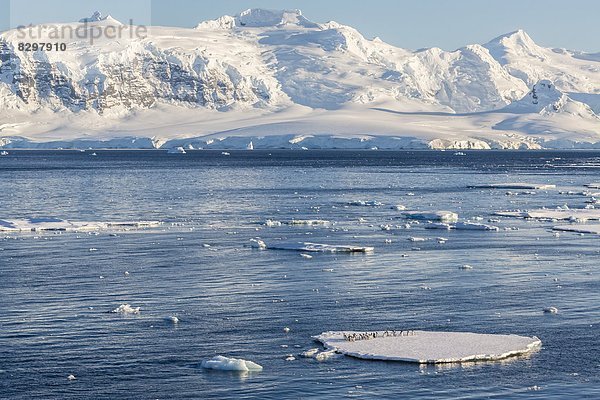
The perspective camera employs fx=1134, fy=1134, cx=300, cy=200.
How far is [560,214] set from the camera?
78.5 m

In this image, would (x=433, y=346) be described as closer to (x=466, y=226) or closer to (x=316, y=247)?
(x=316, y=247)

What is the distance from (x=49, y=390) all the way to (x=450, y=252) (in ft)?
98.4

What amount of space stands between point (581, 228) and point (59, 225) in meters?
31.4

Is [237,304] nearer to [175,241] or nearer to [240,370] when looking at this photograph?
[240,370]

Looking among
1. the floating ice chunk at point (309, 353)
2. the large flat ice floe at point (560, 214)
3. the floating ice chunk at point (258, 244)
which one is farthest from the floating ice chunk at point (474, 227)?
the floating ice chunk at point (309, 353)

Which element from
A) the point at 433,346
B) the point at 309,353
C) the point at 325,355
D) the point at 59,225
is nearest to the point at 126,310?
the point at 309,353

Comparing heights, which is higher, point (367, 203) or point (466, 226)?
point (367, 203)

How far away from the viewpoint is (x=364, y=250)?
55.8 metres

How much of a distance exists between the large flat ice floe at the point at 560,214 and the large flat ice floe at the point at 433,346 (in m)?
41.6

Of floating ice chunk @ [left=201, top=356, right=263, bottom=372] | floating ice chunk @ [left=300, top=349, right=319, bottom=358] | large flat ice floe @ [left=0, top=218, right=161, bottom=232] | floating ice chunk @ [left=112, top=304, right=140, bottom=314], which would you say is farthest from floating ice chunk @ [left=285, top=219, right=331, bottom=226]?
floating ice chunk @ [left=201, top=356, right=263, bottom=372]

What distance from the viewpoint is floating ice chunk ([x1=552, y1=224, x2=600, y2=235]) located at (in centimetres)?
6619

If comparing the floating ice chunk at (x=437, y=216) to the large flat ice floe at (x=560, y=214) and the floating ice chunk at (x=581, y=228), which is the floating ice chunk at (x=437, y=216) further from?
the floating ice chunk at (x=581, y=228)

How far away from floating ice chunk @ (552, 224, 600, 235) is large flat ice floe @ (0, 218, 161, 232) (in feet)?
82.3

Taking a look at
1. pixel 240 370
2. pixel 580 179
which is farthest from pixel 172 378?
pixel 580 179
